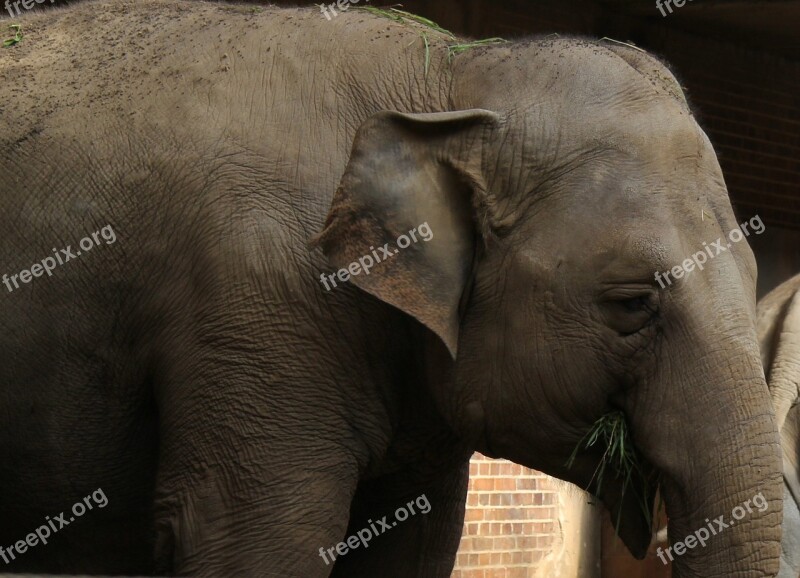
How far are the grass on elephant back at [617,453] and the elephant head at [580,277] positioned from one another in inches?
1.2

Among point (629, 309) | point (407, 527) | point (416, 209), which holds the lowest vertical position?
point (407, 527)

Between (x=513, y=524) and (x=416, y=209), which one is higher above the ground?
(x=416, y=209)

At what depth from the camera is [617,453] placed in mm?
3674

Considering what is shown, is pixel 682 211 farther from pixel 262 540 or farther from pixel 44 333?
pixel 44 333

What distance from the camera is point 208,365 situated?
3.70 metres

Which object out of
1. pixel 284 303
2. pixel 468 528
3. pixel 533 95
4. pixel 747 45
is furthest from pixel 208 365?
pixel 747 45

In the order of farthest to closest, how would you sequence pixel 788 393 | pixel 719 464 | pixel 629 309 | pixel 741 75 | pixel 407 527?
pixel 741 75 < pixel 788 393 < pixel 407 527 < pixel 629 309 < pixel 719 464

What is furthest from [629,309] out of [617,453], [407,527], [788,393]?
[788,393]

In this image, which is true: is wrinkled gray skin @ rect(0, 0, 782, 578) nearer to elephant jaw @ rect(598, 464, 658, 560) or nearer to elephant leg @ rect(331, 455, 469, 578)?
elephant jaw @ rect(598, 464, 658, 560)

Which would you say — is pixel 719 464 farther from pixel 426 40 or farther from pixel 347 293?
pixel 426 40

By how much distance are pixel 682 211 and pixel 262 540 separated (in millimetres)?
1350

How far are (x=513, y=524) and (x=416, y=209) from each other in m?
4.67

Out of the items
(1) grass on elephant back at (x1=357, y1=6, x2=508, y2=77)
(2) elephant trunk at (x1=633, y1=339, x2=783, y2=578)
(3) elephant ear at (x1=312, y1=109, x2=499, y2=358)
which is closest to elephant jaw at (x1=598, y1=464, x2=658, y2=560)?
(2) elephant trunk at (x1=633, y1=339, x2=783, y2=578)

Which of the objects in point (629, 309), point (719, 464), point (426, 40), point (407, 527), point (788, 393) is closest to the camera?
point (719, 464)
